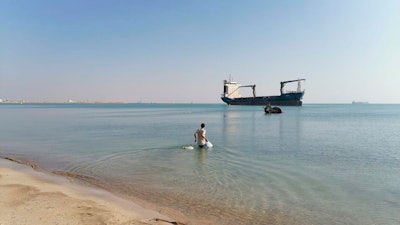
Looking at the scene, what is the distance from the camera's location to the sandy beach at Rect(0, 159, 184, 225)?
22.3 ft

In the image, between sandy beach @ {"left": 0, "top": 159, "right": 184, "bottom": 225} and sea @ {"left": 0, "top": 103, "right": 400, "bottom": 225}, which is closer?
sandy beach @ {"left": 0, "top": 159, "right": 184, "bottom": 225}

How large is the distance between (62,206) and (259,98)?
449ft

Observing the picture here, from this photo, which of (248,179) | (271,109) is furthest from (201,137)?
(271,109)

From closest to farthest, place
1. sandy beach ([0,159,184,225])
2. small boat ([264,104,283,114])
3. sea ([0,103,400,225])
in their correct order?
sandy beach ([0,159,184,225]) < sea ([0,103,400,225]) < small boat ([264,104,283,114])

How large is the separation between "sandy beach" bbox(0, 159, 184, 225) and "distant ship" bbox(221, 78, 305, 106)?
389 ft

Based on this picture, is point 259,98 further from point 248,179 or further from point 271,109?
point 248,179

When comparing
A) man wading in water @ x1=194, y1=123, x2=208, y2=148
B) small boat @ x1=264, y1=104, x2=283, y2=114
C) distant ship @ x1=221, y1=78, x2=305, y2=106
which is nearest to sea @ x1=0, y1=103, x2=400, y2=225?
man wading in water @ x1=194, y1=123, x2=208, y2=148

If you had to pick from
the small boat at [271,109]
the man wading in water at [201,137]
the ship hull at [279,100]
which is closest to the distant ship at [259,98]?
the ship hull at [279,100]

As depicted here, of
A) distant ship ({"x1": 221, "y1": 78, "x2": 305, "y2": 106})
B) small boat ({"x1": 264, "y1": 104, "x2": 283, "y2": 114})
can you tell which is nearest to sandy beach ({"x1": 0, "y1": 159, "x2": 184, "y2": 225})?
small boat ({"x1": 264, "y1": 104, "x2": 283, "y2": 114})

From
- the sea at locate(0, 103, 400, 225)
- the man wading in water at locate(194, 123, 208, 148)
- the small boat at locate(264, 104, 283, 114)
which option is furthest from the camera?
the small boat at locate(264, 104, 283, 114)

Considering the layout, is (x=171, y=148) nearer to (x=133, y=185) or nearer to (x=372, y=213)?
(x=133, y=185)

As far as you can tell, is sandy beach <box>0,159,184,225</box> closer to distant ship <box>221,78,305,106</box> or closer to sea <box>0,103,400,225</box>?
sea <box>0,103,400,225</box>

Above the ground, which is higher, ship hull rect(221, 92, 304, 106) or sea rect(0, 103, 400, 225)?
ship hull rect(221, 92, 304, 106)

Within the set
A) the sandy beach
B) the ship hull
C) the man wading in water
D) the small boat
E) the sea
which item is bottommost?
the sea
